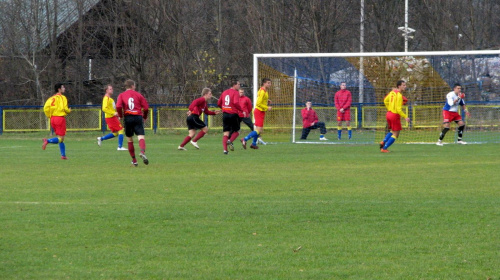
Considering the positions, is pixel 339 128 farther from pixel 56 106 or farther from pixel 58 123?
pixel 56 106

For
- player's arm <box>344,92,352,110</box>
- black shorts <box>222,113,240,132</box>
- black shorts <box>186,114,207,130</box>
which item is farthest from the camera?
player's arm <box>344,92,352,110</box>

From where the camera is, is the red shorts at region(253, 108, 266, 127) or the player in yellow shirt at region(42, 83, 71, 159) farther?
the red shorts at region(253, 108, 266, 127)

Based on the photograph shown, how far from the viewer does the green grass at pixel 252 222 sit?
19.2 ft

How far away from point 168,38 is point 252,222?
29.6 metres

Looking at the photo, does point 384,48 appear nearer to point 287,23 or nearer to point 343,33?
point 343,33

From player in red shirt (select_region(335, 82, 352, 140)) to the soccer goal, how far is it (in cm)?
25

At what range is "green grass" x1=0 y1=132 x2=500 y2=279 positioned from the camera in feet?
19.2

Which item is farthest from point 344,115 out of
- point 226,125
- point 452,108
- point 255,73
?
point 226,125

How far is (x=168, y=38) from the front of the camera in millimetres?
36562

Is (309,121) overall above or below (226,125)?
below

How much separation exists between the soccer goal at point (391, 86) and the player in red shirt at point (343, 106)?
255 mm

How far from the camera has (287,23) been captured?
35.9 metres

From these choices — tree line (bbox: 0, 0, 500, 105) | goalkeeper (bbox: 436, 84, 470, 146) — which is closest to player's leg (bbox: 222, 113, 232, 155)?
goalkeeper (bbox: 436, 84, 470, 146)

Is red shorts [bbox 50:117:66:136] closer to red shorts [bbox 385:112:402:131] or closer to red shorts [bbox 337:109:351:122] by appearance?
red shorts [bbox 385:112:402:131]
